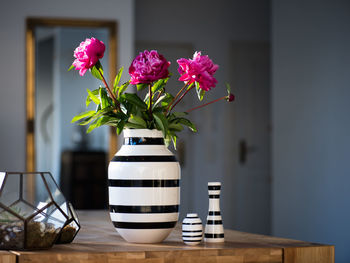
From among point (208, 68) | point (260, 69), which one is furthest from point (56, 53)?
point (208, 68)

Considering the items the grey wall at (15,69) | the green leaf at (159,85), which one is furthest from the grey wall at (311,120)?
the green leaf at (159,85)

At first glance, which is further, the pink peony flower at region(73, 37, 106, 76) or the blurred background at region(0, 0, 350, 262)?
the blurred background at region(0, 0, 350, 262)

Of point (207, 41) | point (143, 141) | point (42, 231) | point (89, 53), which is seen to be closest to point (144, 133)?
point (143, 141)

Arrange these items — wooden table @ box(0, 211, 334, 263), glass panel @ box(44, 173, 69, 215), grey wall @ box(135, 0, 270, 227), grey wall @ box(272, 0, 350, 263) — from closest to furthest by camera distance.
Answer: wooden table @ box(0, 211, 334, 263), glass panel @ box(44, 173, 69, 215), grey wall @ box(272, 0, 350, 263), grey wall @ box(135, 0, 270, 227)

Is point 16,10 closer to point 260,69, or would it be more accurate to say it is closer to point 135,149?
point 260,69

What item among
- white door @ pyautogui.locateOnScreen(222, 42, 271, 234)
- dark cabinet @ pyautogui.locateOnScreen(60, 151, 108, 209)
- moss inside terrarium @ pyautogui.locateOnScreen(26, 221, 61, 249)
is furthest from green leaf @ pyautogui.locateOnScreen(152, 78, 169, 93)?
white door @ pyautogui.locateOnScreen(222, 42, 271, 234)

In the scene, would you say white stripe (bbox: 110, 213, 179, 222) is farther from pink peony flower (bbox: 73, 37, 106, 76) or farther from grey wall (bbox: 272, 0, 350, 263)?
grey wall (bbox: 272, 0, 350, 263)

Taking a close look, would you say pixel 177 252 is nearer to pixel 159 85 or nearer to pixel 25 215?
pixel 25 215

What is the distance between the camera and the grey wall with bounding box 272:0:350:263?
15.2 feet

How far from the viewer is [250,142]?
19.8ft

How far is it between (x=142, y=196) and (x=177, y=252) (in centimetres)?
18

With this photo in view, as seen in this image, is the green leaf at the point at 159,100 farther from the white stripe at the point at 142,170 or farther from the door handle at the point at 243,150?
the door handle at the point at 243,150

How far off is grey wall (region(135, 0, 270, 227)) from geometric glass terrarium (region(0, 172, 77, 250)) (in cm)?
445

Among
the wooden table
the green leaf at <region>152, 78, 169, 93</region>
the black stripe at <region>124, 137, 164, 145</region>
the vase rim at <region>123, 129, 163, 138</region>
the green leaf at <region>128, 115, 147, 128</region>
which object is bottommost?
the wooden table
